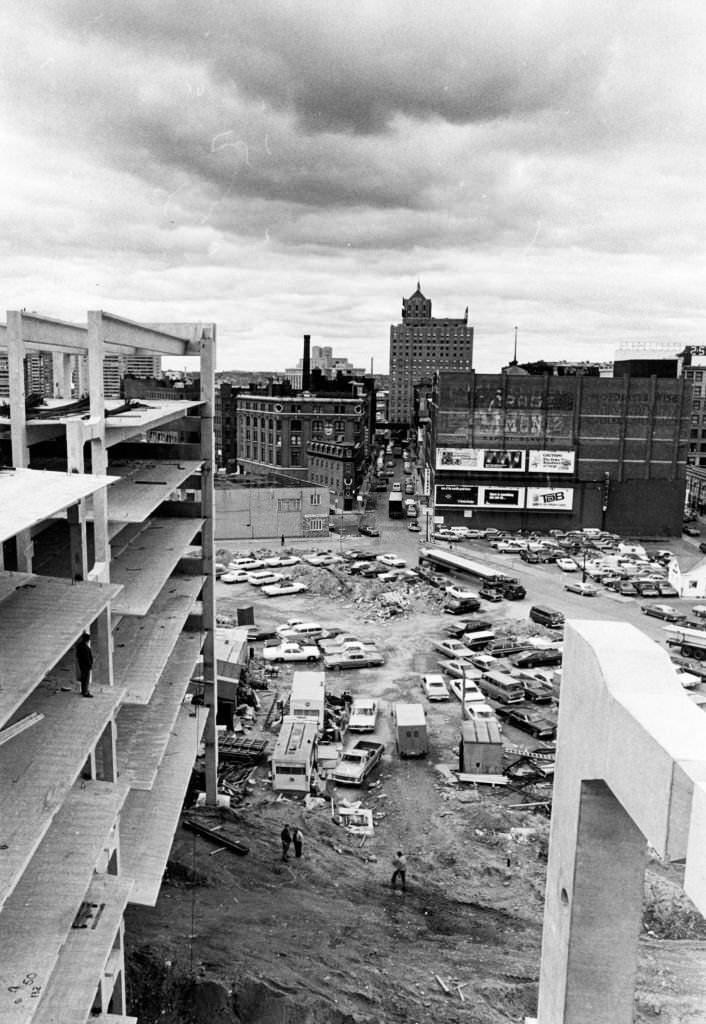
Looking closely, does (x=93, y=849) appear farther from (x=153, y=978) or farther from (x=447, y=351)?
(x=447, y=351)

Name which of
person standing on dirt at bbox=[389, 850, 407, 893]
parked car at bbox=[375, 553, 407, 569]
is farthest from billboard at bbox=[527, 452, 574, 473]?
person standing on dirt at bbox=[389, 850, 407, 893]

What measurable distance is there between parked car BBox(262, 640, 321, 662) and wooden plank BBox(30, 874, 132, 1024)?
25.2 m

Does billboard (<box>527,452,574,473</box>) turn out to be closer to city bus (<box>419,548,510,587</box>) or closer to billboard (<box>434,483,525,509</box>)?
billboard (<box>434,483,525,509</box>)

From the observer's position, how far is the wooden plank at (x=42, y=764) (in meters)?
7.88

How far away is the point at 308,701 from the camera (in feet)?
92.7

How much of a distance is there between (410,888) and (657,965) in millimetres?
5673

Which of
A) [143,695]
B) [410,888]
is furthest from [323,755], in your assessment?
[143,695]

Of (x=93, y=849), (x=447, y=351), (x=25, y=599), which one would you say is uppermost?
(x=447, y=351)

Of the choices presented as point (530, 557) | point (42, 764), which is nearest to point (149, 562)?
point (42, 764)

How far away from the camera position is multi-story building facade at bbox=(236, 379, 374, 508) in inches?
3204

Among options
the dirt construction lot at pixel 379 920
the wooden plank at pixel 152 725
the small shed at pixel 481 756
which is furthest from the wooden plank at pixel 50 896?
the small shed at pixel 481 756

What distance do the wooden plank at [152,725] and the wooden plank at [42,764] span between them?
92.5 inches

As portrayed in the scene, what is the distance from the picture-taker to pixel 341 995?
14141 mm

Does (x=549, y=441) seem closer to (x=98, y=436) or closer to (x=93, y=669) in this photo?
(x=98, y=436)
